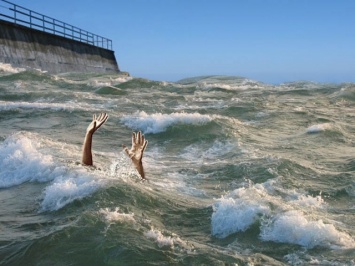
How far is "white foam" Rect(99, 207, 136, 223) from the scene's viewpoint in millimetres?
5700

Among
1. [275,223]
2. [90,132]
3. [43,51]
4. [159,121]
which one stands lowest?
[159,121]

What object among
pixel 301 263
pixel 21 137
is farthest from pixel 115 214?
pixel 21 137

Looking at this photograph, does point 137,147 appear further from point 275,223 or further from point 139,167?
point 275,223

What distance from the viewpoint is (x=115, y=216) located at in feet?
19.0

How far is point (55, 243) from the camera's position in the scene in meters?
5.25

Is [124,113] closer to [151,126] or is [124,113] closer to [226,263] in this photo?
[151,126]

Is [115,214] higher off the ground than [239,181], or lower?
higher

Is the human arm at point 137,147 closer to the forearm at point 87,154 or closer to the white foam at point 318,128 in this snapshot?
the forearm at point 87,154

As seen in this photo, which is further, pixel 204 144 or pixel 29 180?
pixel 204 144

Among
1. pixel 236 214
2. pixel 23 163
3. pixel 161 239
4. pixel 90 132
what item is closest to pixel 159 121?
pixel 23 163

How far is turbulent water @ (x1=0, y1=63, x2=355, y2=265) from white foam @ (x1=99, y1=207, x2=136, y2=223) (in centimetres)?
1

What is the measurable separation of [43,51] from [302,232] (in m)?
29.5

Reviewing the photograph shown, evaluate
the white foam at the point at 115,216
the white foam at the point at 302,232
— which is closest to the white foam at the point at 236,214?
the white foam at the point at 302,232

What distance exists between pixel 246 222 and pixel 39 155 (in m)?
4.01
